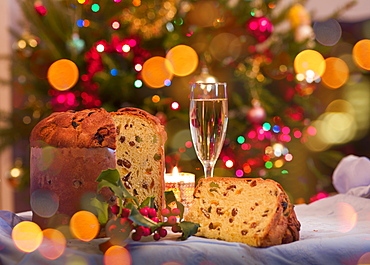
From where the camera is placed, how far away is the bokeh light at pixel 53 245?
1.07 m

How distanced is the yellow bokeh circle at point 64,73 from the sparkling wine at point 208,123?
4.74 ft

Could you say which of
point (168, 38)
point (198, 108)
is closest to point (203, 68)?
point (168, 38)

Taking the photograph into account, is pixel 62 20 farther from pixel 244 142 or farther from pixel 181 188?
pixel 181 188

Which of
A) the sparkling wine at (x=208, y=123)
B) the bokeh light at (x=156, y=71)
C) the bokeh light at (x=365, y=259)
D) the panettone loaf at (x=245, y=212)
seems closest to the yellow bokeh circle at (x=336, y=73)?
the bokeh light at (x=156, y=71)

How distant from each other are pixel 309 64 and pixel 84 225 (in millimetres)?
2441

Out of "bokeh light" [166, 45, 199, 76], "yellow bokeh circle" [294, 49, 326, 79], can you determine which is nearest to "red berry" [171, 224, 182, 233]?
"bokeh light" [166, 45, 199, 76]

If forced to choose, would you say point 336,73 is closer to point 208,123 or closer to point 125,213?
point 208,123

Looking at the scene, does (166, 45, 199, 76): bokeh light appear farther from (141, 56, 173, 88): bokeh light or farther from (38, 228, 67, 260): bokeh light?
(38, 228, 67, 260): bokeh light

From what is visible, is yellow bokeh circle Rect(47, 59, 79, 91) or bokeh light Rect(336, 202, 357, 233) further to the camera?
yellow bokeh circle Rect(47, 59, 79, 91)

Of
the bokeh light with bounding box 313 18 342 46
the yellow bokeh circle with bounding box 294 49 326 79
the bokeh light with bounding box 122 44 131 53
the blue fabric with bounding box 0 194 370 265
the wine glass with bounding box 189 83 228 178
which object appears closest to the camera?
the blue fabric with bounding box 0 194 370 265

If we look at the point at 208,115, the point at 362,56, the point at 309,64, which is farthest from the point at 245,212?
the point at 362,56

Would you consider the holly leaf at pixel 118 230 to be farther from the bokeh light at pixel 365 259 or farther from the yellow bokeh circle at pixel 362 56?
the yellow bokeh circle at pixel 362 56

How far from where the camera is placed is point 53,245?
1.11m

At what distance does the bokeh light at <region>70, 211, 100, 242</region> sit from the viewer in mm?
1222
